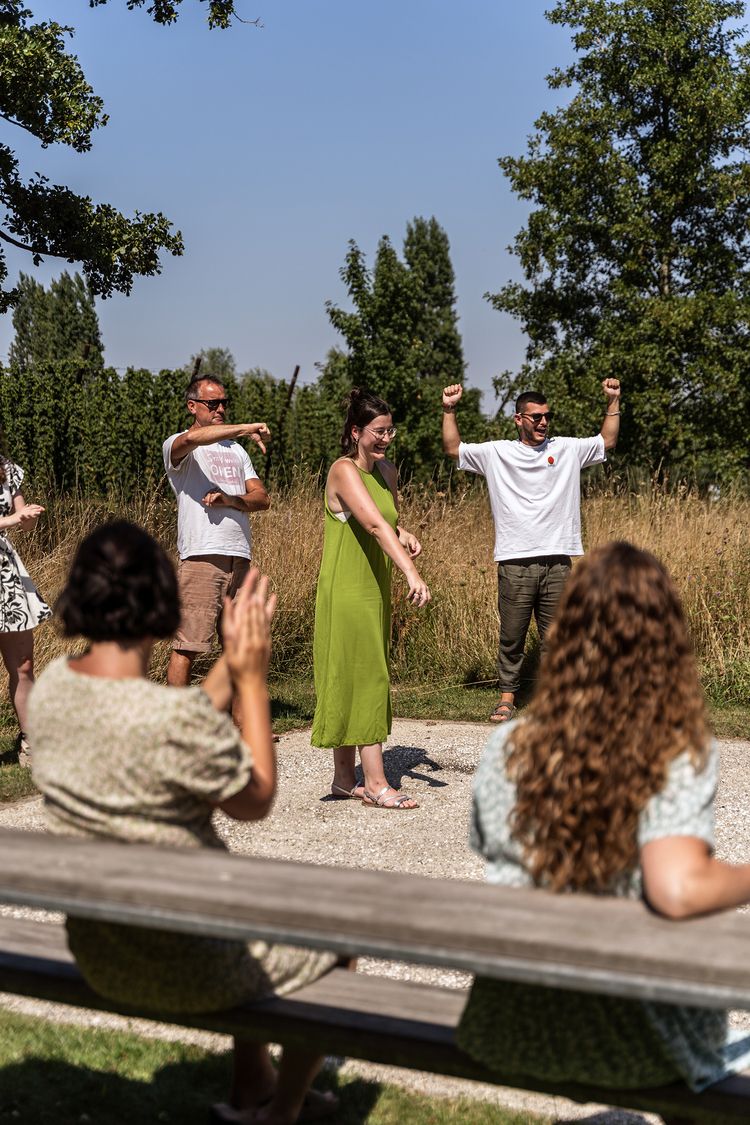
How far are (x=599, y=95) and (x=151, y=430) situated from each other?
1730cm

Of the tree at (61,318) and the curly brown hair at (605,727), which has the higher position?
the tree at (61,318)

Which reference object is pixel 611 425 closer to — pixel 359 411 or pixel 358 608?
pixel 359 411

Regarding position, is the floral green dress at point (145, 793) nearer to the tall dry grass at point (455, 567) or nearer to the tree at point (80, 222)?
the tall dry grass at point (455, 567)

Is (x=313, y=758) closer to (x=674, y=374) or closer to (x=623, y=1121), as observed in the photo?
(x=623, y=1121)

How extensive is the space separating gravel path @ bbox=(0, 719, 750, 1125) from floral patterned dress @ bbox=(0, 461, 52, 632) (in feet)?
3.22

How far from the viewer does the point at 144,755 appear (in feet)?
7.72

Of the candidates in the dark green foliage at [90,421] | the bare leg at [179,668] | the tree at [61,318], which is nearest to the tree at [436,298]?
the tree at [61,318]

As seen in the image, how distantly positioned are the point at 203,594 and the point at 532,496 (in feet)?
7.54

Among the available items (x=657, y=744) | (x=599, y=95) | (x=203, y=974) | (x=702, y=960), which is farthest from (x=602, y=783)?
(x=599, y=95)

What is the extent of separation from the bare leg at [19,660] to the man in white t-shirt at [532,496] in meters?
2.83

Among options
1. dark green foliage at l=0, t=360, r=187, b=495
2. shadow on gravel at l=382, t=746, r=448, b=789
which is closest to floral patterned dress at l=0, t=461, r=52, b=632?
shadow on gravel at l=382, t=746, r=448, b=789

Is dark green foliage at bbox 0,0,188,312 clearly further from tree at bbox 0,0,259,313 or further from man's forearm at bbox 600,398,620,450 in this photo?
man's forearm at bbox 600,398,620,450

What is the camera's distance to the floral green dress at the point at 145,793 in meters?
2.36

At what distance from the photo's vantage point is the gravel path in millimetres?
3748
